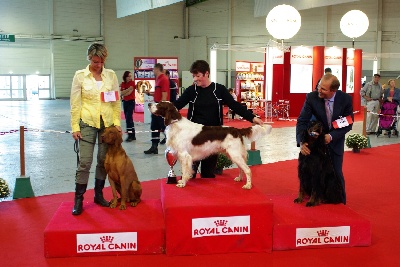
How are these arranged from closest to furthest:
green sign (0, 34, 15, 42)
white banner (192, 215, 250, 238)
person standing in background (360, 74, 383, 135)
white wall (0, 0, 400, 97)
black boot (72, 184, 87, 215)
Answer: white banner (192, 215, 250, 238), black boot (72, 184, 87, 215), person standing in background (360, 74, 383, 135), green sign (0, 34, 15, 42), white wall (0, 0, 400, 97)

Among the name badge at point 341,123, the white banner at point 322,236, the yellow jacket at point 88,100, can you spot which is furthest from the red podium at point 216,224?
the name badge at point 341,123

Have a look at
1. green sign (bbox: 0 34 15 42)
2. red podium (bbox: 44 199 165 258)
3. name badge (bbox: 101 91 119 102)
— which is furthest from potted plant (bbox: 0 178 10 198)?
green sign (bbox: 0 34 15 42)

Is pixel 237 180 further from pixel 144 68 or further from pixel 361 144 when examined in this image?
pixel 144 68

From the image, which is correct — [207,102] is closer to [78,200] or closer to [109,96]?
[109,96]

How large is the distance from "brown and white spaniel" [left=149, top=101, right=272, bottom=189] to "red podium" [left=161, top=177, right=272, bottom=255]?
42cm

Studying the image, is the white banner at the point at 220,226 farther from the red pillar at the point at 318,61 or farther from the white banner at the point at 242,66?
the white banner at the point at 242,66

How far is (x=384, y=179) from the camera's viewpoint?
20.2ft

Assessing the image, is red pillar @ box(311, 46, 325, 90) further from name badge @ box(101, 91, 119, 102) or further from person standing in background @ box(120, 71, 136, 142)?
name badge @ box(101, 91, 119, 102)

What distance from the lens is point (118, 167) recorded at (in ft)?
12.3

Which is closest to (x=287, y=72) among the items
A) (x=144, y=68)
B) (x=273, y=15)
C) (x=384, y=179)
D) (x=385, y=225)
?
(x=273, y=15)

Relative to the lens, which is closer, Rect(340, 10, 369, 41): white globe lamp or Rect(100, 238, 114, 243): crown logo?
Rect(100, 238, 114, 243): crown logo

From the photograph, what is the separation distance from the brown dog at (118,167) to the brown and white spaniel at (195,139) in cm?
41

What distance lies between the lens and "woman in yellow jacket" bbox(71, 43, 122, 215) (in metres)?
3.75

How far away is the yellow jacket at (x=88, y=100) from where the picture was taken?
3760 millimetres
